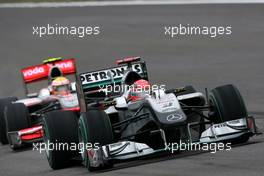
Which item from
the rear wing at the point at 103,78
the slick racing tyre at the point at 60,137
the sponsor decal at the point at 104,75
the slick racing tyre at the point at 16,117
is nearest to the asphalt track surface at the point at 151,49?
the slick racing tyre at the point at 60,137

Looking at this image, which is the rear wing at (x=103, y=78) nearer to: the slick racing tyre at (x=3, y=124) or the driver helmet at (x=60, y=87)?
the driver helmet at (x=60, y=87)

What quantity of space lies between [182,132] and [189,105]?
51.2 inches

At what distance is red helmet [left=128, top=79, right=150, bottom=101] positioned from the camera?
1261 cm

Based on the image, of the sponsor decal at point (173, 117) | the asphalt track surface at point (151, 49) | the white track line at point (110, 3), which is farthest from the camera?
the white track line at point (110, 3)

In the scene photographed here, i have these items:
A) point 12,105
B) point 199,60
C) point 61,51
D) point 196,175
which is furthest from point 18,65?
point 196,175

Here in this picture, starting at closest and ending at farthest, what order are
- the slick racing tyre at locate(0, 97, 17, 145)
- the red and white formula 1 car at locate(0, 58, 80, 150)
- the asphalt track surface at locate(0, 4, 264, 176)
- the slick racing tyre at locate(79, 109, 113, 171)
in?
1. the slick racing tyre at locate(79, 109, 113, 171)
2. the asphalt track surface at locate(0, 4, 264, 176)
3. the red and white formula 1 car at locate(0, 58, 80, 150)
4. the slick racing tyre at locate(0, 97, 17, 145)

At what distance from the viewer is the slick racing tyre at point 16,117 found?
15.7m

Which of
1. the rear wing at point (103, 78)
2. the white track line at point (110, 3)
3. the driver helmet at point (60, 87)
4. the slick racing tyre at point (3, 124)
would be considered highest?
the white track line at point (110, 3)

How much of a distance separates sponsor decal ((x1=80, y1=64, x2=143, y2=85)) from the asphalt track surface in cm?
139

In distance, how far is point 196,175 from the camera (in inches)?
387

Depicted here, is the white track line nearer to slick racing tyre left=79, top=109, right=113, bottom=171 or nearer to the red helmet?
the red helmet

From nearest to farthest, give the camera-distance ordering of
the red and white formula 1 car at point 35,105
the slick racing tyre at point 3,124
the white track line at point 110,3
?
the red and white formula 1 car at point 35,105
the slick racing tyre at point 3,124
the white track line at point 110,3

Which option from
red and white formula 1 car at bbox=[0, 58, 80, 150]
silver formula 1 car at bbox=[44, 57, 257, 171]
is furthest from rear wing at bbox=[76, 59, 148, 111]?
red and white formula 1 car at bbox=[0, 58, 80, 150]

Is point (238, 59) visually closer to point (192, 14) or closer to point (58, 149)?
point (192, 14)
